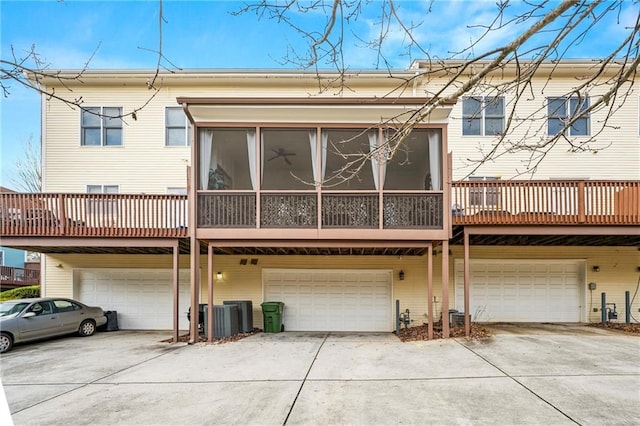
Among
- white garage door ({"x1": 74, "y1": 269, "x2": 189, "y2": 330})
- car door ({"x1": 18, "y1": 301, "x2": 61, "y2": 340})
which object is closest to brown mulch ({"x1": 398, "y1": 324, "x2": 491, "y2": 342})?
white garage door ({"x1": 74, "y1": 269, "x2": 189, "y2": 330})

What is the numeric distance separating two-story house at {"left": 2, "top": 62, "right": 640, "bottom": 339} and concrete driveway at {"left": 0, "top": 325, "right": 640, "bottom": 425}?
7.41ft

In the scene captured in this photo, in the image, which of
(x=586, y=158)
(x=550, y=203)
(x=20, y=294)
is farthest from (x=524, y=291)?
(x=20, y=294)

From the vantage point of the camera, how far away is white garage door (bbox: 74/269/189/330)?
1195 cm

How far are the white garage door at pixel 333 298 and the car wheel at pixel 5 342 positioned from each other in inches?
248

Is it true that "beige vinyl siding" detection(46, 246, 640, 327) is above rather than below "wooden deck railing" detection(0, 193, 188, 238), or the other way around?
below

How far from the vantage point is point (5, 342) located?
8602mm

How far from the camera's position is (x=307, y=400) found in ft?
16.1

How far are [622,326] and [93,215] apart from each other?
14626 millimetres

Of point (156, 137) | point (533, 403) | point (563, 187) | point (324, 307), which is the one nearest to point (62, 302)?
point (156, 137)

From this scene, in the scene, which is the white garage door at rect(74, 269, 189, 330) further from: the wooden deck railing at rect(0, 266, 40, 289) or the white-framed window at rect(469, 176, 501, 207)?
the wooden deck railing at rect(0, 266, 40, 289)

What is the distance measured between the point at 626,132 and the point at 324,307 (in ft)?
35.9

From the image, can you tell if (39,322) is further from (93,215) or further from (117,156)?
(117,156)

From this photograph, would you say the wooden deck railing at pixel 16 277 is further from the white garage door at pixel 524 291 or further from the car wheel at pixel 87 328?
the white garage door at pixel 524 291

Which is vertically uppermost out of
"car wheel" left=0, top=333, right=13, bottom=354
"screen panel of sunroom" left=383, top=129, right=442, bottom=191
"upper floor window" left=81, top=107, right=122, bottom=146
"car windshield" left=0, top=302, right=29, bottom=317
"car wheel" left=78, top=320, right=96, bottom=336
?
"upper floor window" left=81, top=107, right=122, bottom=146
